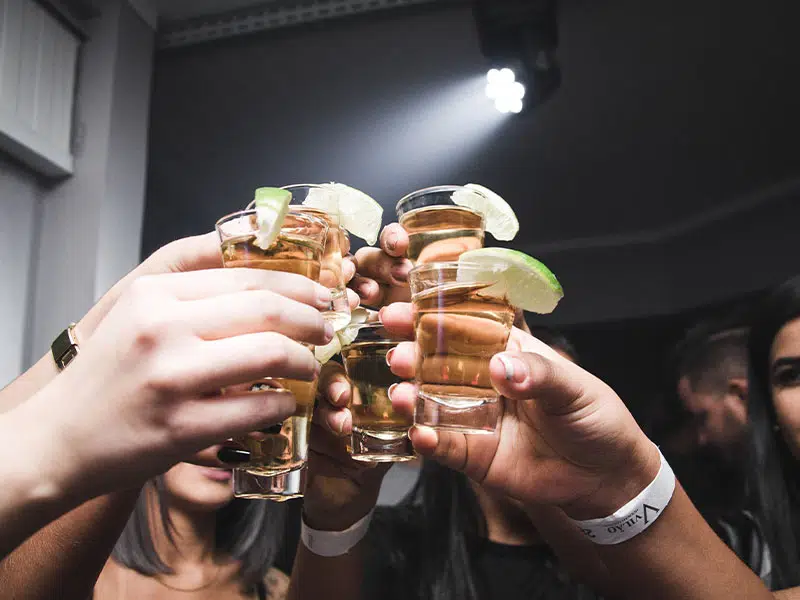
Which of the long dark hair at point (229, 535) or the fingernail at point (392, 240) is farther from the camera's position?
the long dark hair at point (229, 535)

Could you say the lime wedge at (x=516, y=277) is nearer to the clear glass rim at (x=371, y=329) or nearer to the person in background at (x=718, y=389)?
the clear glass rim at (x=371, y=329)

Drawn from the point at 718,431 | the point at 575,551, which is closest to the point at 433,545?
the point at 575,551

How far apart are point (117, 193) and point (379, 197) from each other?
48.4 inches

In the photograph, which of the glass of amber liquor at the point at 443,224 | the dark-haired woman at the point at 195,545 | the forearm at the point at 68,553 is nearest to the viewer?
the forearm at the point at 68,553

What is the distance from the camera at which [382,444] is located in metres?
1.16

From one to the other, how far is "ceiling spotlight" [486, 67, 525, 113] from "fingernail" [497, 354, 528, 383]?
1765 millimetres

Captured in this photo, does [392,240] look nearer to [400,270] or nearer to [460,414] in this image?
[400,270]

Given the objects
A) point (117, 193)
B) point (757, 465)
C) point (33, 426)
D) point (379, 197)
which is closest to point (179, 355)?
point (33, 426)

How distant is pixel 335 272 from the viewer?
108cm

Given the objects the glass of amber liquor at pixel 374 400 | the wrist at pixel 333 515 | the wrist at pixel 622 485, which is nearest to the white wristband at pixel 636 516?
the wrist at pixel 622 485

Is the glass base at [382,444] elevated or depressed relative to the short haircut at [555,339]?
depressed

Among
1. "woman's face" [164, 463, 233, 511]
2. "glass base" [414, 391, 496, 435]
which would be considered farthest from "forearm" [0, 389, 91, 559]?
"woman's face" [164, 463, 233, 511]

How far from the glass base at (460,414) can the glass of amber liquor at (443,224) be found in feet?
0.99

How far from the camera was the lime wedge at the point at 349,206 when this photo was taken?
3.58ft
